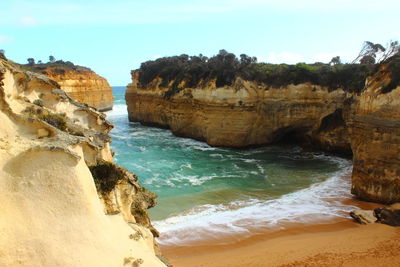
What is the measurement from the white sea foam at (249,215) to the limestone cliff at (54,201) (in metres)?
5.29

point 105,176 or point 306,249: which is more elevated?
point 105,176

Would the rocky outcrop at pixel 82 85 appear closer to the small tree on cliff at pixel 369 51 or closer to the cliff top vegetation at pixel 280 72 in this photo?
the cliff top vegetation at pixel 280 72

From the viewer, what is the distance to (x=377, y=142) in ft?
46.1

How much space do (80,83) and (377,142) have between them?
45.9m

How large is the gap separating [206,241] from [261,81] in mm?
17923

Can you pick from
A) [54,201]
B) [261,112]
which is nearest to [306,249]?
[54,201]

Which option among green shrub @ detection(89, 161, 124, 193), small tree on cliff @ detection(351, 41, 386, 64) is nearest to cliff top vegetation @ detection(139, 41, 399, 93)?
small tree on cliff @ detection(351, 41, 386, 64)

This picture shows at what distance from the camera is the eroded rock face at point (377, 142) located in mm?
13586

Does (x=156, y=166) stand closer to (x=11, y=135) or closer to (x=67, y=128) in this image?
(x=67, y=128)

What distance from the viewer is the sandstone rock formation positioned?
14289 mm

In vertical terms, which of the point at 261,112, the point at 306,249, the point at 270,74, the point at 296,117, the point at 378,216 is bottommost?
the point at 306,249

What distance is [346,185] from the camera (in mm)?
17438

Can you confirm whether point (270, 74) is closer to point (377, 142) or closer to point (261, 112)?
point (261, 112)

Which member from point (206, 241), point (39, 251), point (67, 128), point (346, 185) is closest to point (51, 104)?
point (67, 128)
